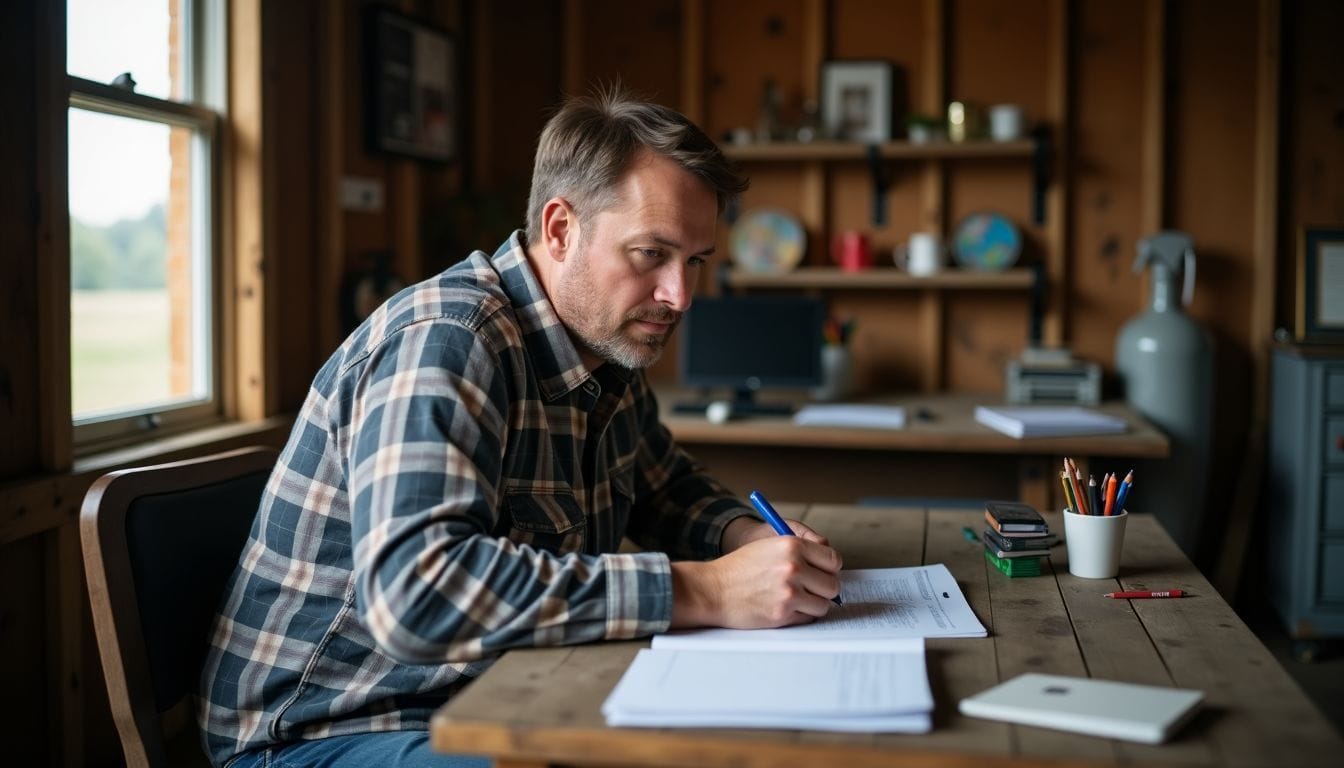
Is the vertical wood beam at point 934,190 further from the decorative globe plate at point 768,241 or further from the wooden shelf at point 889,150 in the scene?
the decorative globe plate at point 768,241

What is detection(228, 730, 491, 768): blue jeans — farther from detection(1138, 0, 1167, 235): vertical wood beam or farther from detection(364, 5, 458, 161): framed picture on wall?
detection(1138, 0, 1167, 235): vertical wood beam

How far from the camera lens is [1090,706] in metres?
1.06

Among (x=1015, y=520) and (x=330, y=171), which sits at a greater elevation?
(x=330, y=171)

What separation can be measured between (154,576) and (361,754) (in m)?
Answer: 0.34

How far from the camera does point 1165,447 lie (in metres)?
3.06

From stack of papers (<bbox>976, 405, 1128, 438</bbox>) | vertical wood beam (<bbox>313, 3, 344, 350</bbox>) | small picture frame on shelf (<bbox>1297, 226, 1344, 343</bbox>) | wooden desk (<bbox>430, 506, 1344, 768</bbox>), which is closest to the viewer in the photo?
wooden desk (<bbox>430, 506, 1344, 768</bbox>)

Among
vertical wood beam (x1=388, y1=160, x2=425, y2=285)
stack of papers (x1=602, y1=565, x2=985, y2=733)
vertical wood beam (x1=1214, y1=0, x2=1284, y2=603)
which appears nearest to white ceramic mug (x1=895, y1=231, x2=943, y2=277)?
vertical wood beam (x1=1214, y1=0, x2=1284, y2=603)

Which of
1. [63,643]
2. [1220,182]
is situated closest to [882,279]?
[1220,182]

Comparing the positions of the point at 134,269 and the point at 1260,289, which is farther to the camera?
the point at 1260,289

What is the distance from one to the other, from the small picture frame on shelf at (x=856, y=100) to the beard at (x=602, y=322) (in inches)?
104

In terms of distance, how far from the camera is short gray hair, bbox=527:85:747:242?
155 centimetres

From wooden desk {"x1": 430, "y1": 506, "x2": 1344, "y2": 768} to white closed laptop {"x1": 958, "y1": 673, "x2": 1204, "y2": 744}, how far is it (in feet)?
0.05

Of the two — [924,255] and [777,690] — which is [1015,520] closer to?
[777,690]

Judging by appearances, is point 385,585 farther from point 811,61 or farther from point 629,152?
point 811,61
